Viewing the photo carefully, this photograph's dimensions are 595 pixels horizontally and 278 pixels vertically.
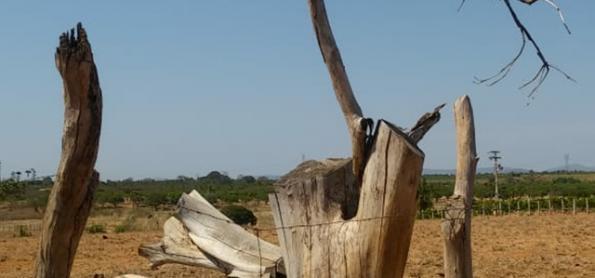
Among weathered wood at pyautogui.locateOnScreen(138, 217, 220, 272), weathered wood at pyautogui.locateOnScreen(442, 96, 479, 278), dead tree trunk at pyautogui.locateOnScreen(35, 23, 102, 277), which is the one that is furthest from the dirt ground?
dead tree trunk at pyautogui.locateOnScreen(35, 23, 102, 277)

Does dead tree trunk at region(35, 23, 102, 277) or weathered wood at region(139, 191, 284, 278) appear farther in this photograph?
weathered wood at region(139, 191, 284, 278)

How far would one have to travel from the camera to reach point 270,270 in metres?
4.29

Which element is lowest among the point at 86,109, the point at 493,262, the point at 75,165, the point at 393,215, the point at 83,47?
the point at 493,262

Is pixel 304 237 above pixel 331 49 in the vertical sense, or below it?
below

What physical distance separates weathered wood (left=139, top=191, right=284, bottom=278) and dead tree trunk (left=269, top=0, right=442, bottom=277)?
108 cm

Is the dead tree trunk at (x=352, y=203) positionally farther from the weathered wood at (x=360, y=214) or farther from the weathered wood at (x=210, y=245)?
the weathered wood at (x=210, y=245)

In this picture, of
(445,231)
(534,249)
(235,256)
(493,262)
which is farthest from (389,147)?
(534,249)

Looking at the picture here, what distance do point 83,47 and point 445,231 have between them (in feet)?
11.0

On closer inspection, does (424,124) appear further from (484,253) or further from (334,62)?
(484,253)

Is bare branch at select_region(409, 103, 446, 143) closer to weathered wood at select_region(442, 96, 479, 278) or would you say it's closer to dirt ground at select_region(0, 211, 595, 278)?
weathered wood at select_region(442, 96, 479, 278)

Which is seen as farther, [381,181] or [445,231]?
[445,231]

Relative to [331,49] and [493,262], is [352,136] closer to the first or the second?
[331,49]

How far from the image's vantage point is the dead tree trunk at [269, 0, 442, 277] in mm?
3066

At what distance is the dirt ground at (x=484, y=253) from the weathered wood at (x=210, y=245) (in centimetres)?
609
